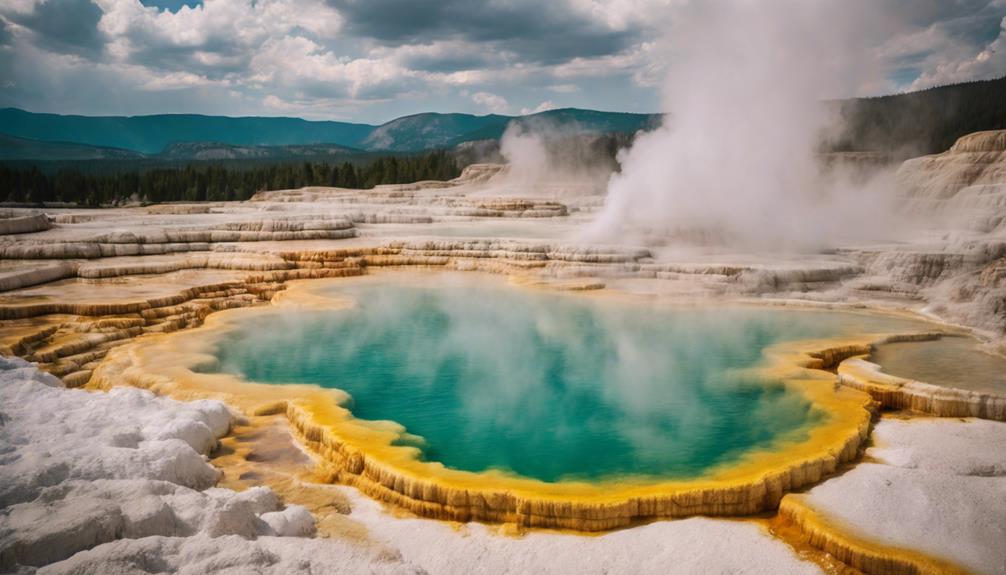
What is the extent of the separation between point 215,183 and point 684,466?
4031 centimetres

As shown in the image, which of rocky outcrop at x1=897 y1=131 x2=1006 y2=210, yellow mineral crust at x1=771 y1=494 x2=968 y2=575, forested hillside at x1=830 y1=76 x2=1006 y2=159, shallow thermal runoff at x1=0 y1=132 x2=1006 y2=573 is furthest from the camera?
forested hillside at x1=830 y1=76 x2=1006 y2=159

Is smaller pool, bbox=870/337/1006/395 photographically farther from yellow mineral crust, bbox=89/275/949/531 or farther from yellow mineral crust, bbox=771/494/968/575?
yellow mineral crust, bbox=771/494/968/575

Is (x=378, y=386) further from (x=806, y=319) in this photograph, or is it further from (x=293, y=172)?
(x=293, y=172)

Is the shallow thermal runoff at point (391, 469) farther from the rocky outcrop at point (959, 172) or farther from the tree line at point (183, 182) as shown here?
the tree line at point (183, 182)

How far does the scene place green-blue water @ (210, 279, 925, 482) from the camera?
5965 millimetres

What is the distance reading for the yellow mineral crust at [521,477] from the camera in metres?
4.74

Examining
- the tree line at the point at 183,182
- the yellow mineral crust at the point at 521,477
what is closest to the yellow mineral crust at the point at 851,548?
the yellow mineral crust at the point at 521,477

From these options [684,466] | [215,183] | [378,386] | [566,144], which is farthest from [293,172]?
[684,466]

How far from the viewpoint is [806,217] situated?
17.5 meters

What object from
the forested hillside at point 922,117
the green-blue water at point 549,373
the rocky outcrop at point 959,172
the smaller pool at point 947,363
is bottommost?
the green-blue water at point 549,373

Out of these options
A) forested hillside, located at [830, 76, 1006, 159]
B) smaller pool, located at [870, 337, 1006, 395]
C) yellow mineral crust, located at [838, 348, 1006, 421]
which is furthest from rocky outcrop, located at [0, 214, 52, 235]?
forested hillside, located at [830, 76, 1006, 159]

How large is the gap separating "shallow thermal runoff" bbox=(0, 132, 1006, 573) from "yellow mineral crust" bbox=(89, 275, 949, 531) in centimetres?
2

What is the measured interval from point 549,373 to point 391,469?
327 centimetres

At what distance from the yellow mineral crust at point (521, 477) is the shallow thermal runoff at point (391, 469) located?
0.02 metres
